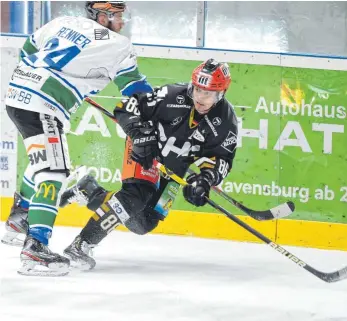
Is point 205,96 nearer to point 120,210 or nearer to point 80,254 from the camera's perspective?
point 120,210

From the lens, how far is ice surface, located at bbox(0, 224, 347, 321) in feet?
12.1

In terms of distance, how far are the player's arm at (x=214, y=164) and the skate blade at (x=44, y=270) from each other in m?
0.57

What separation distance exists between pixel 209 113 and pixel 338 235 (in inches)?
44.6

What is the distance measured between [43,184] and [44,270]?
0.34 metres

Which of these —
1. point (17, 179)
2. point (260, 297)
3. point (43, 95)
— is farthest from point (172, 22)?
point (260, 297)

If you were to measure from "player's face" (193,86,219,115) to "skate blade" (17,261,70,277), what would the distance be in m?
0.86

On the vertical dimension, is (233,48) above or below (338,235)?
above

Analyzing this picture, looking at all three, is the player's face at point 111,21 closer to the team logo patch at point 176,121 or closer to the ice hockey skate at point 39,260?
the team logo patch at point 176,121

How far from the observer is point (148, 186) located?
4555 mm

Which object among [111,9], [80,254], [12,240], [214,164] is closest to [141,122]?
[214,164]

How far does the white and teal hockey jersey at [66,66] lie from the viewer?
427 cm

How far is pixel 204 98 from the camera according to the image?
4352 mm

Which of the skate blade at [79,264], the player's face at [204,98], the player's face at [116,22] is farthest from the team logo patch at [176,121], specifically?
the skate blade at [79,264]

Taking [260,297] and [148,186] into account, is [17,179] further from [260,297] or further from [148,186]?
[260,297]
